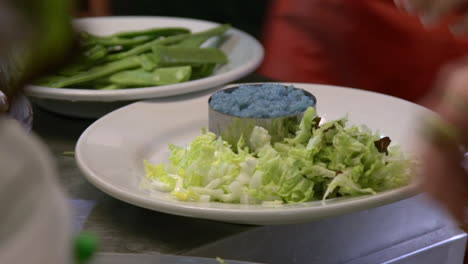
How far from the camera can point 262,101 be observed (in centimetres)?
109

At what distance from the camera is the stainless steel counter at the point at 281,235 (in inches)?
32.8

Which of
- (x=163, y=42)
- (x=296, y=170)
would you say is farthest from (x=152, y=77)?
(x=296, y=170)

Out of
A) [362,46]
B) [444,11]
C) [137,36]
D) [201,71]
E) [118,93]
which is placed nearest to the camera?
[444,11]

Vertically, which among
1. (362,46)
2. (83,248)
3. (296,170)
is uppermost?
(83,248)

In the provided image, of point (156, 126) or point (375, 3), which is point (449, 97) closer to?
point (156, 126)

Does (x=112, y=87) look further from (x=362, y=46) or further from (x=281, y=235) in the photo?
(x=362, y=46)

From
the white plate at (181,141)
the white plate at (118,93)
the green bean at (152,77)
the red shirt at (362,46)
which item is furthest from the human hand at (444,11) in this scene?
the red shirt at (362,46)

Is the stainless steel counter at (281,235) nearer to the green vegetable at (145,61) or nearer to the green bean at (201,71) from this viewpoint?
the green vegetable at (145,61)

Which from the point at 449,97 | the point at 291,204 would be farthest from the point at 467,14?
the point at 291,204

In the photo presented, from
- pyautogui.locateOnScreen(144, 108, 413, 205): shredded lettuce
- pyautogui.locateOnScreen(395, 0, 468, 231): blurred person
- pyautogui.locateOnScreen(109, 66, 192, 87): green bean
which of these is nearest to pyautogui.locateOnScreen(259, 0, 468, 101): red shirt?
pyautogui.locateOnScreen(109, 66, 192, 87): green bean

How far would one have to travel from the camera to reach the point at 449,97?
1.49ft

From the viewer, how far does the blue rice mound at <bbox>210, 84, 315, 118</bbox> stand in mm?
1065

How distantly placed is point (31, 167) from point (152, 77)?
1059 millimetres

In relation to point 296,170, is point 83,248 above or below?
above
